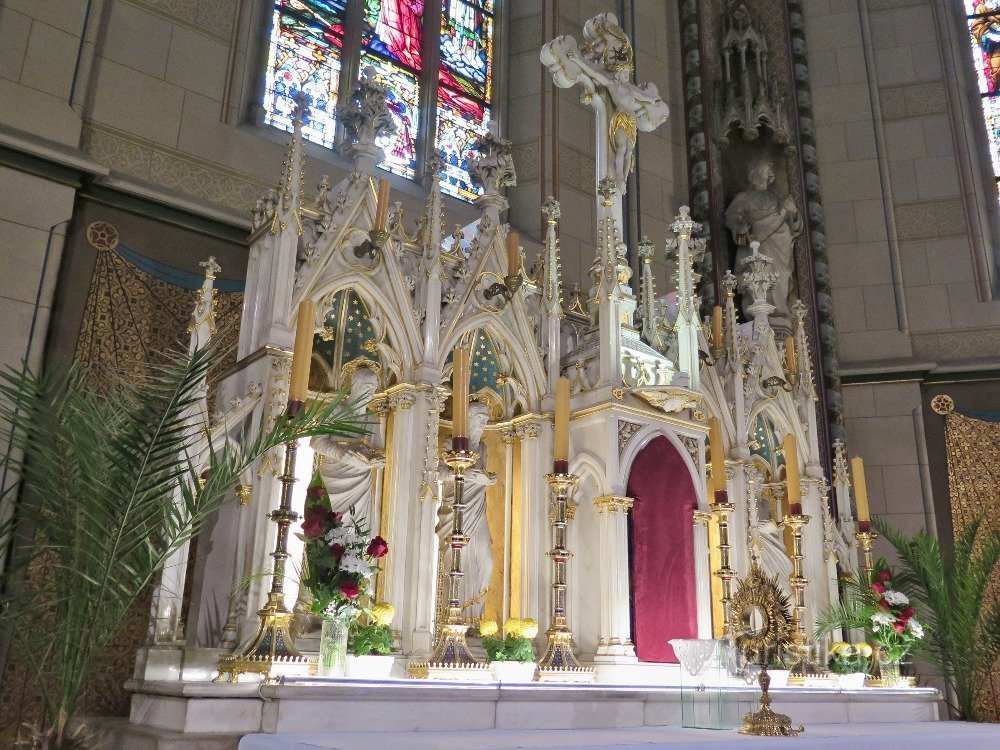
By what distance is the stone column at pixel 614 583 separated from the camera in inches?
241

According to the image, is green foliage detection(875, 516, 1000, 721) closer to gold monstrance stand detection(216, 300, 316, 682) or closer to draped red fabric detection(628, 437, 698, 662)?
draped red fabric detection(628, 437, 698, 662)

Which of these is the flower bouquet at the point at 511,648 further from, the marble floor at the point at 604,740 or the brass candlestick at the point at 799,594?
the brass candlestick at the point at 799,594

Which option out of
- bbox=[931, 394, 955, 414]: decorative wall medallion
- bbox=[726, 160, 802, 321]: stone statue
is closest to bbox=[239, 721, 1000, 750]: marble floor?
bbox=[931, 394, 955, 414]: decorative wall medallion

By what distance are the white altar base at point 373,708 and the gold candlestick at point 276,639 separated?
430 millimetres

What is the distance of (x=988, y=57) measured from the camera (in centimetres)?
1272

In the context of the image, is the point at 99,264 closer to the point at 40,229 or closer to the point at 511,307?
the point at 40,229

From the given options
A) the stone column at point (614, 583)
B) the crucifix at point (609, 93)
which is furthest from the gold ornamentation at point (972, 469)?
the stone column at point (614, 583)

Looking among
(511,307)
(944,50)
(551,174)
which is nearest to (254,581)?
(511,307)

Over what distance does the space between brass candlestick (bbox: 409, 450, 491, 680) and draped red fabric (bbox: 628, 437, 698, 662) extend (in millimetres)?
1390

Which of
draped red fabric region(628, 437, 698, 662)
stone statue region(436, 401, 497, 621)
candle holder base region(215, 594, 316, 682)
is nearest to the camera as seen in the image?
candle holder base region(215, 594, 316, 682)

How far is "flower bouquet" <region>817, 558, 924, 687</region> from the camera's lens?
750cm

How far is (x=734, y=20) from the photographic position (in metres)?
12.7

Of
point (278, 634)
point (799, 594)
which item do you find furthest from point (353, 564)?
point (799, 594)

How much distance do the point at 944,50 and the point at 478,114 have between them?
20.6ft
